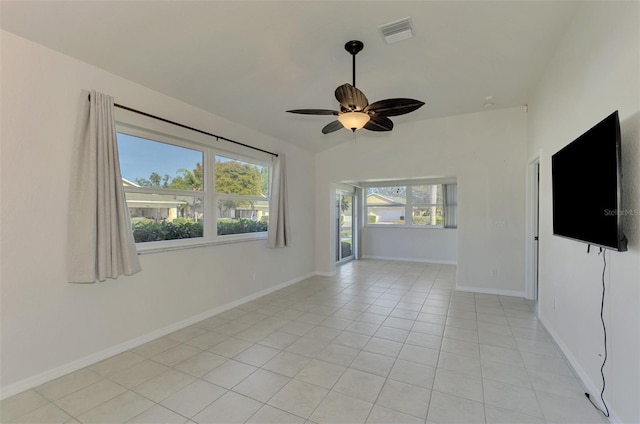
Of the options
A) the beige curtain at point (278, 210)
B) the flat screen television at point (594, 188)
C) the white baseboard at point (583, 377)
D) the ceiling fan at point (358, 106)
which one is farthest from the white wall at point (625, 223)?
the beige curtain at point (278, 210)

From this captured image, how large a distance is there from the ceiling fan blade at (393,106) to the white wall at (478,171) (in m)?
2.75

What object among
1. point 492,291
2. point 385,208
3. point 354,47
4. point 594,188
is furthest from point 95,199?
point 385,208

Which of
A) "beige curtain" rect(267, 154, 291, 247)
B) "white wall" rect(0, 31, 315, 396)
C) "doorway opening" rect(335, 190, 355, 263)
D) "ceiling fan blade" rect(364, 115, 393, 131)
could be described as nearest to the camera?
"white wall" rect(0, 31, 315, 396)

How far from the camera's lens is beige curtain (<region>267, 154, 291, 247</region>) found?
4.76m

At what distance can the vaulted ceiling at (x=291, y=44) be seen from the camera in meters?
2.24

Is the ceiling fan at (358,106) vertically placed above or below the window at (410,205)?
above

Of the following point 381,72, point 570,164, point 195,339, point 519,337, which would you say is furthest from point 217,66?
point 519,337

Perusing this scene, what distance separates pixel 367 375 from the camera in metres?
2.43

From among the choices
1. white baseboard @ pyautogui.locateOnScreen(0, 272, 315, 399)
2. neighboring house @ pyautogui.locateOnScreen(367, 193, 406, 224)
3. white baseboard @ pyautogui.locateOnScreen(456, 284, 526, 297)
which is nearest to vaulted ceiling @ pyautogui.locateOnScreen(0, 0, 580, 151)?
white baseboard @ pyautogui.locateOnScreen(0, 272, 315, 399)

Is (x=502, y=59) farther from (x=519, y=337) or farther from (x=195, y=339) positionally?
(x=195, y=339)

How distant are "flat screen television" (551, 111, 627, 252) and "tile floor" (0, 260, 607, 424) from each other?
1212 millimetres

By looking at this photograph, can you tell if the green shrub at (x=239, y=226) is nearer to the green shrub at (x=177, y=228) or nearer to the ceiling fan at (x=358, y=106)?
the green shrub at (x=177, y=228)

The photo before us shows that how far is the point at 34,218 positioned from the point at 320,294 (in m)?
3.62

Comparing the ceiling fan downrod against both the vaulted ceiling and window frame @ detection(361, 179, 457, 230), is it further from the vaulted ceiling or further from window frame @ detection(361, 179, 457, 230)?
window frame @ detection(361, 179, 457, 230)
